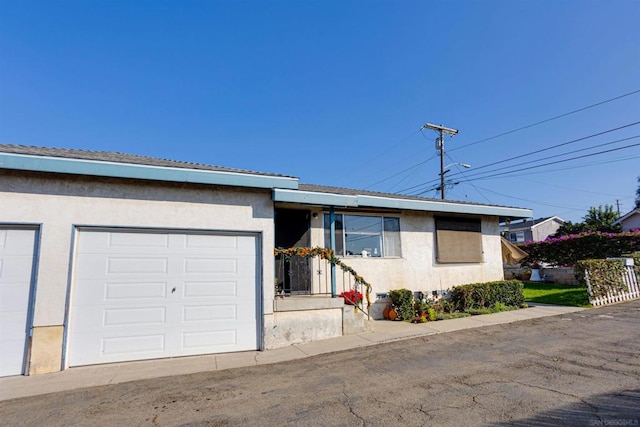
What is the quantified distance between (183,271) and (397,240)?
21.0ft

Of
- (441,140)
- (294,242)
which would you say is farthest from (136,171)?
(441,140)

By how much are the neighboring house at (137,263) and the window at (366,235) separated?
160 centimetres

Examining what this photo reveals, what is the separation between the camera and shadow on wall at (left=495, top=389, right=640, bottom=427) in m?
3.28

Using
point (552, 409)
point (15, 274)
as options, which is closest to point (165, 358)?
point (15, 274)

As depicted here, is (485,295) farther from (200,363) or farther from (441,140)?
(441,140)

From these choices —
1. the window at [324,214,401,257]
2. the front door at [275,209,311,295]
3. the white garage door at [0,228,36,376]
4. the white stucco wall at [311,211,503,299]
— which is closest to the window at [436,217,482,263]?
the white stucco wall at [311,211,503,299]

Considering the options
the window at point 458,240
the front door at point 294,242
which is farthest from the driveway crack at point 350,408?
the window at point 458,240

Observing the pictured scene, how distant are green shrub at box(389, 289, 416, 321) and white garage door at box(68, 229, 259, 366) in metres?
4.29

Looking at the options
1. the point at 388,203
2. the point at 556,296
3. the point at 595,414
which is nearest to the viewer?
the point at 595,414

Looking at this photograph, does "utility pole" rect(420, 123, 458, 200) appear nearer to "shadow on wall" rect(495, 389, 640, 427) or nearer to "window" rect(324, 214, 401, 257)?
"window" rect(324, 214, 401, 257)

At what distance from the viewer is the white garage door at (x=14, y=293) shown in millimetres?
5484

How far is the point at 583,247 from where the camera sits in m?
18.0

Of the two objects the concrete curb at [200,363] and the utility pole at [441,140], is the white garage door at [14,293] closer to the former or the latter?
the concrete curb at [200,363]

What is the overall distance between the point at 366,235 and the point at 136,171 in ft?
20.7
